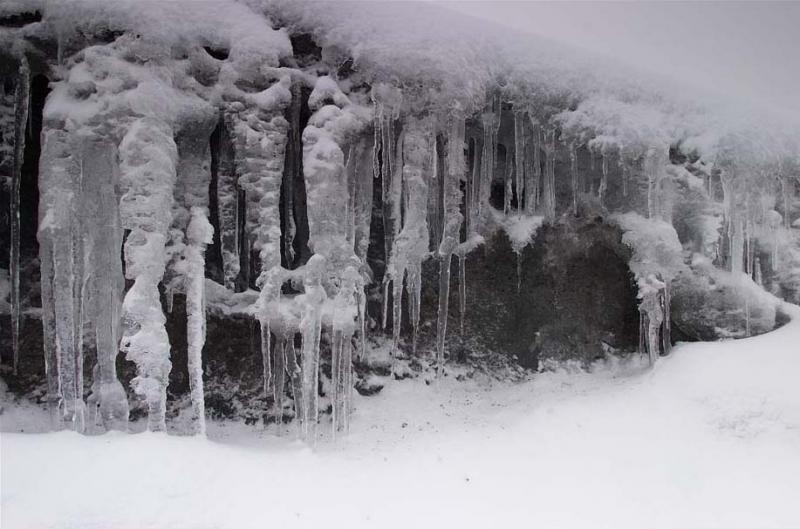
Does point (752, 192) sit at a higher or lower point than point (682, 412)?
higher

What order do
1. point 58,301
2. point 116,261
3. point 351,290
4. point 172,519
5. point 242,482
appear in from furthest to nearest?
point 351,290 < point 116,261 < point 58,301 < point 242,482 < point 172,519

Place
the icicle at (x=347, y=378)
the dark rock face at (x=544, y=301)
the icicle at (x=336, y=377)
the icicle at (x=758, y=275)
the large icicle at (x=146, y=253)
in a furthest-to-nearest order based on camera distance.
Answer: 1. the dark rock face at (x=544, y=301)
2. the icicle at (x=758, y=275)
3. the icicle at (x=347, y=378)
4. the icicle at (x=336, y=377)
5. the large icicle at (x=146, y=253)

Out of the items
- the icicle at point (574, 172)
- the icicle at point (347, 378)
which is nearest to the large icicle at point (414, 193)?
the icicle at point (347, 378)

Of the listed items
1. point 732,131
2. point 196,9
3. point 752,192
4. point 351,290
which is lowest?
point 351,290

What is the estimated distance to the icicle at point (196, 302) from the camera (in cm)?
705

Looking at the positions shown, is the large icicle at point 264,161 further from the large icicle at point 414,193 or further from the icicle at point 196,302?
the large icicle at point 414,193

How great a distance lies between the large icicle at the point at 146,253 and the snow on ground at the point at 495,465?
75 cm

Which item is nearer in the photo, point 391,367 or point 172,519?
point 172,519

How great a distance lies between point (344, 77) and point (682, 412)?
6.66m

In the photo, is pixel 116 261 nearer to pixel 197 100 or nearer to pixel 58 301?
pixel 58 301

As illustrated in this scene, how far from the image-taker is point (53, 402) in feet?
25.3

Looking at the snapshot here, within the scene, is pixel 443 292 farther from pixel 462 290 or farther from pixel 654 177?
pixel 654 177

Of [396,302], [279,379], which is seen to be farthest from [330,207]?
[279,379]

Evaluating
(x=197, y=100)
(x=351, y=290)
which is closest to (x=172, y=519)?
(x=351, y=290)
